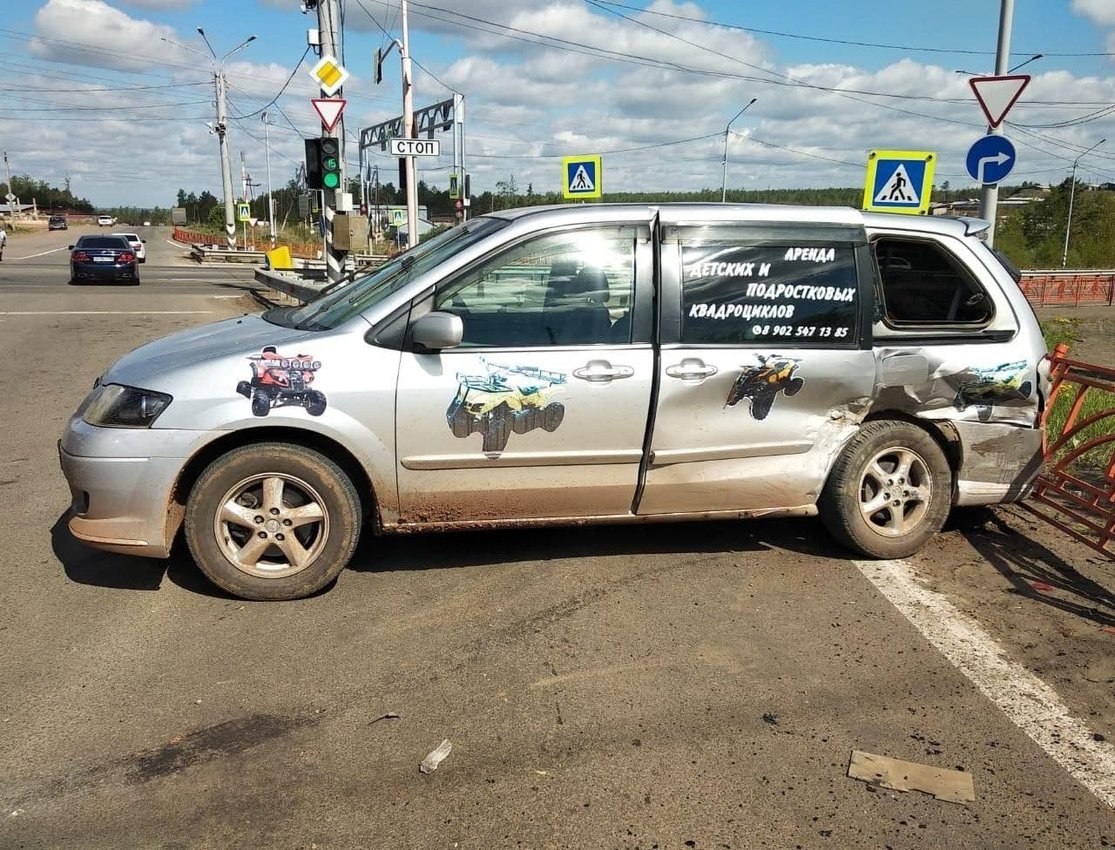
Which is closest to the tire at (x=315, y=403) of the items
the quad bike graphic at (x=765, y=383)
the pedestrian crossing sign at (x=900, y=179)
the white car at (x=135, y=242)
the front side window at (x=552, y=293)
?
the front side window at (x=552, y=293)

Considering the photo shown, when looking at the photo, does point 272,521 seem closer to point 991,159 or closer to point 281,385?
point 281,385

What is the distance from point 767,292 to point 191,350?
289cm

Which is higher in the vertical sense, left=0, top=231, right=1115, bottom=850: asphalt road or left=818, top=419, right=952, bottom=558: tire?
left=818, top=419, right=952, bottom=558: tire

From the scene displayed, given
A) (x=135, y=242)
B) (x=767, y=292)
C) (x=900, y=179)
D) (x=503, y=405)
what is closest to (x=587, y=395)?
(x=503, y=405)

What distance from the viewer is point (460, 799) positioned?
284 cm

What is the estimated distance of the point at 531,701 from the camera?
11.2 ft

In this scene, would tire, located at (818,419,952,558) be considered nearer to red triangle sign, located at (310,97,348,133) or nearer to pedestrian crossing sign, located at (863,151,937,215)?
pedestrian crossing sign, located at (863,151,937,215)

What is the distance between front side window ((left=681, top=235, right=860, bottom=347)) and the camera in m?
4.43

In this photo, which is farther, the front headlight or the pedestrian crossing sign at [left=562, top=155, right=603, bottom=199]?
the pedestrian crossing sign at [left=562, top=155, right=603, bottom=199]

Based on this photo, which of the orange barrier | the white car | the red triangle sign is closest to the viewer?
the red triangle sign

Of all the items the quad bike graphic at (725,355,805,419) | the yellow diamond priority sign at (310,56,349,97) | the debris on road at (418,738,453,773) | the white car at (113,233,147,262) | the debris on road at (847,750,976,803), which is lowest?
the debris on road at (847,750,976,803)

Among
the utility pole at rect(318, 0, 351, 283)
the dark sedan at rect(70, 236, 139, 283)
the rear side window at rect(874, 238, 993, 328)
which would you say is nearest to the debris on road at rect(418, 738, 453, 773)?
the rear side window at rect(874, 238, 993, 328)

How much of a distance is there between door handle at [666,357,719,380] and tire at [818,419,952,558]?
98 cm

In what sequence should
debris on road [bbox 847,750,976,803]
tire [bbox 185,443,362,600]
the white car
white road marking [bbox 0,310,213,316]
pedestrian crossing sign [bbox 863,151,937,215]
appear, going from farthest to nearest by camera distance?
the white car < white road marking [bbox 0,310,213,316] < pedestrian crossing sign [bbox 863,151,937,215] < tire [bbox 185,443,362,600] < debris on road [bbox 847,750,976,803]
